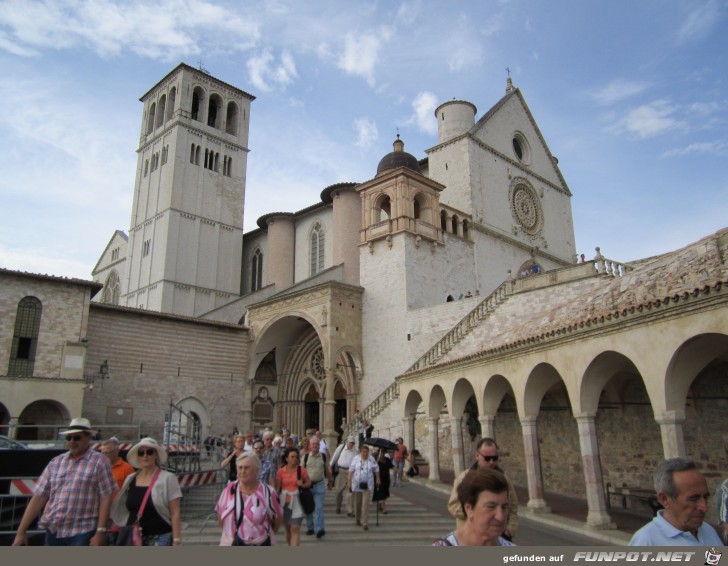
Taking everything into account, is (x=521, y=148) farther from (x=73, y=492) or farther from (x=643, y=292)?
(x=73, y=492)

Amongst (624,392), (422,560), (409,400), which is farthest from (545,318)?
(422,560)

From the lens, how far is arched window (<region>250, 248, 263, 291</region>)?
1744 inches

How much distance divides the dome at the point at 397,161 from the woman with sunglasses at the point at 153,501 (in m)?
26.1

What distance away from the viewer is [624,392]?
1393 cm

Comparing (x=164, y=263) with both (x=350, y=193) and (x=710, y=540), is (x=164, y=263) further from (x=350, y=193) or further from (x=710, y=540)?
(x=710, y=540)

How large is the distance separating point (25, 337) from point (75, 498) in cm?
2081

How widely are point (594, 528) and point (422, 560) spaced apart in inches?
374

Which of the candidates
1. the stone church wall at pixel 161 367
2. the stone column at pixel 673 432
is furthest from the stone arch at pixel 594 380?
the stone church wall at pixel 161 367

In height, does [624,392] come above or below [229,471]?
above

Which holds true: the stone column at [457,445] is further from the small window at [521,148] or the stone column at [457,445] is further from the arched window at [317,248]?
the small window at [521,148]

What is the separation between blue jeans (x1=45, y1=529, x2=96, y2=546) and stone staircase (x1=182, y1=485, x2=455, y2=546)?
3.69m

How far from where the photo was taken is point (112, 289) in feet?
161

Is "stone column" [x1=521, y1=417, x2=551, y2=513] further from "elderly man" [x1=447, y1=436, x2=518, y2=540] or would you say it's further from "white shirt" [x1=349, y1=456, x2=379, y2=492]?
"elderly man" [x1=447, y1=436, x2=518, y2=540]

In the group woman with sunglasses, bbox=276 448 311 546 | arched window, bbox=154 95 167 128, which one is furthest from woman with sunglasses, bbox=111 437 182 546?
arched window, bbox=154 95 167 128
